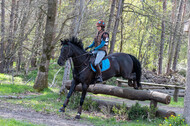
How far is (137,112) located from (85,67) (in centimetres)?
257

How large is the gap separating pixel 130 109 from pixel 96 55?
242 cm

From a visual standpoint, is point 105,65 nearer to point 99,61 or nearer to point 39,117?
point 99,61

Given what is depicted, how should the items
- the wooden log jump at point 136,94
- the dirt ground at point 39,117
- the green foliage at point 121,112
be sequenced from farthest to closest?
1. the green foliage at point 121,112
2. the wooden log jump at point 136,94
3. the dirt ground at point 39,117

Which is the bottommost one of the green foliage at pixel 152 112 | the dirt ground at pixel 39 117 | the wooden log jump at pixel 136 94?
the dirt ground at pixel 39 117

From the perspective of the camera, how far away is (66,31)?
14164 millimetres

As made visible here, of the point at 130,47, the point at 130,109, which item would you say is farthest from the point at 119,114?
the point at 130,47

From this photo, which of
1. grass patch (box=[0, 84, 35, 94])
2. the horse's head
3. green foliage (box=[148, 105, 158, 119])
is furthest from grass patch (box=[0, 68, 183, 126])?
the horse's head

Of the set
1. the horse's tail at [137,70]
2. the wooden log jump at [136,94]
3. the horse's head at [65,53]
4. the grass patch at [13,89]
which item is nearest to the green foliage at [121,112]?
the wooden log jump at [136,94]

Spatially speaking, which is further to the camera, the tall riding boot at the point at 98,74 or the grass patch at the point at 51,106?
the tall riding boot at the point at 98,74

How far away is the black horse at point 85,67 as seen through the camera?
7411 mm

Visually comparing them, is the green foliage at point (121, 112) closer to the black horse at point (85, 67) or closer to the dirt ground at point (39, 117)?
the black horse at point (85, 67)

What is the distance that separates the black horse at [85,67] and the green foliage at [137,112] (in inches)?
37.8

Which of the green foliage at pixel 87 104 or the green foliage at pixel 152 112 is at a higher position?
the green foliage at pixel 152 112

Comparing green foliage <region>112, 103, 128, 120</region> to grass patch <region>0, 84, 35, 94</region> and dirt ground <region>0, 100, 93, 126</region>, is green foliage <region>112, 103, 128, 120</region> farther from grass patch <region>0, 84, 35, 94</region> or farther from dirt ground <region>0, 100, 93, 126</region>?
grass patch <region>0, 84, 35, 94</region>
